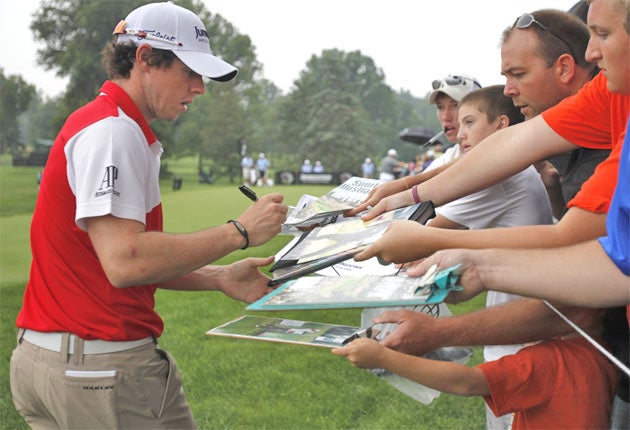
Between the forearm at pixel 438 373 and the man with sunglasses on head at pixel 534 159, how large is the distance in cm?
6

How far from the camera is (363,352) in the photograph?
1.70 meters

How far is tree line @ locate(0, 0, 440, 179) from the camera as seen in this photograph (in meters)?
36.8

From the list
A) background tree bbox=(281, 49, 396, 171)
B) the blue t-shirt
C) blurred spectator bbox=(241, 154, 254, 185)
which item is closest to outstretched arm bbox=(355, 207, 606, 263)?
the blue t-shirt

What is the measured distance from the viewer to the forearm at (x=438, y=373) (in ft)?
5.74

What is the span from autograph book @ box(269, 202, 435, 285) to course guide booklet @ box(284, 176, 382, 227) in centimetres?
6

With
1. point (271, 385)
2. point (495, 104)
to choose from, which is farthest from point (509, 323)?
point (271, 385)

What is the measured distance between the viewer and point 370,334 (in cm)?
187

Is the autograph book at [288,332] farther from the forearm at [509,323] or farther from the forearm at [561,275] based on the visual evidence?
the forearm at [561,275]

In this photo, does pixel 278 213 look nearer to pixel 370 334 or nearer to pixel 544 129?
pixel 370 334

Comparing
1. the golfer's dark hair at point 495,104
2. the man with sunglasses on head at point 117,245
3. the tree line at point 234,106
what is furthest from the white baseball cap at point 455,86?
the tree line at point 234,106

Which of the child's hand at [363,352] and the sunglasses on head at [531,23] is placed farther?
the sunglasses on head at [531,23]

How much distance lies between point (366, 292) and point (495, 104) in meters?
1.71


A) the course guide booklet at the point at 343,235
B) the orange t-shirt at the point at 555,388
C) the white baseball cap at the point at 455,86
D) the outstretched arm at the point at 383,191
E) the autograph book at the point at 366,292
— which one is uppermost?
the white baseball cap at the point at 455,86

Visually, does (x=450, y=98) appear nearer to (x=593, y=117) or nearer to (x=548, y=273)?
(x=593, y=117)
